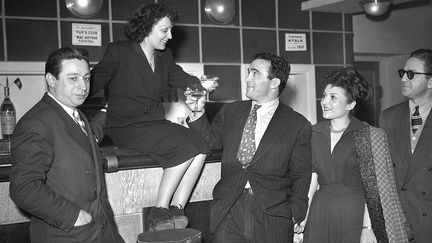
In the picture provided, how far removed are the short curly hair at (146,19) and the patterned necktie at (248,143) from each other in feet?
2.46

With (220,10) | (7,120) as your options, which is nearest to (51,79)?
(7,120)

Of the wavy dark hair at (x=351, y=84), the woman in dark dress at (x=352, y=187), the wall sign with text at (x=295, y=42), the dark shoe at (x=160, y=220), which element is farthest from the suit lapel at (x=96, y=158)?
the wall sign with text at (x=295, y=42)

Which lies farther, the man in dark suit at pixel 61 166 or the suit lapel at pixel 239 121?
the suit lapel at pixel 239 121

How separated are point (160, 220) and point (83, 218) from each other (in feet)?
1.56

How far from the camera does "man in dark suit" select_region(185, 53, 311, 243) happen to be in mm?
2398

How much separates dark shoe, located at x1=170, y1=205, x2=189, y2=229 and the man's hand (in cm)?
52

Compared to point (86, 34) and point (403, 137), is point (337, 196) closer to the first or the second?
point (403, 137)

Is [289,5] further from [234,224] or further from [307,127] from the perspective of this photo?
[234,224]

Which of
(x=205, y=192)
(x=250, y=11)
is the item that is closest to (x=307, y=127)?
(x=205, y=192)

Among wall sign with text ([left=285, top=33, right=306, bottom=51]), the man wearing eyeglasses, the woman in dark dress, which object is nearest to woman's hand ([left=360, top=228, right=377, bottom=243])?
the woman in dark dress

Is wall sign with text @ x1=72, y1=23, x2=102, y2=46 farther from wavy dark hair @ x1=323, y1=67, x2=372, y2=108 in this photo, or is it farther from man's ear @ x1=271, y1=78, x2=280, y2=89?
wavy dark hair @ x1=323, y1=67, x2=372, y2=108

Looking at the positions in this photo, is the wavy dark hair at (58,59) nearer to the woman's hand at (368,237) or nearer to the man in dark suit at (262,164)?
the man in dark suit at (262,164)

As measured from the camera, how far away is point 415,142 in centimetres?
286

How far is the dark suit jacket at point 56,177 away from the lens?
5.76 ft
